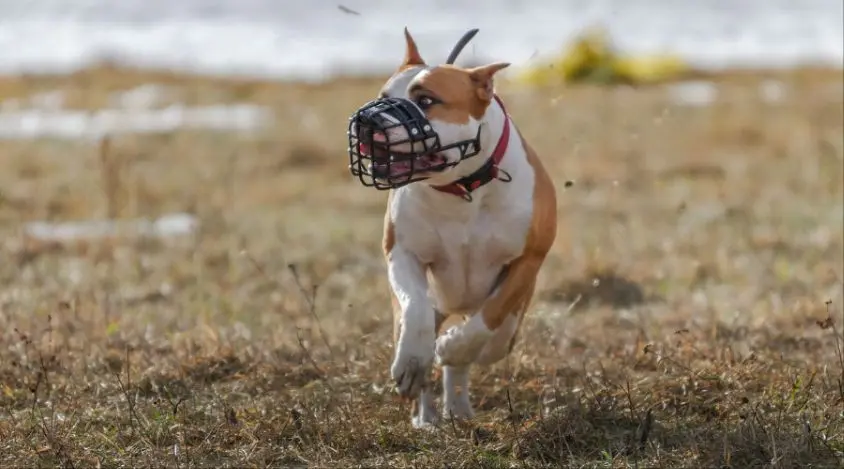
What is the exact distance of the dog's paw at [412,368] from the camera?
15.7 feet

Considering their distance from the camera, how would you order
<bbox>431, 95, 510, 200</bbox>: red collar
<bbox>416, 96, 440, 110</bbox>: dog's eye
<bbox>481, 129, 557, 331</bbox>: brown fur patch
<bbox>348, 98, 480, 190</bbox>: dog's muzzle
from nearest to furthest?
<bbox>348, 98, 480, 190</bbox>: dog's muzzle < <bbox>416, 96, 440, 110</bbox>: dog's eye < <bbox>431, 95, 510, 200</bbox>: red collar < <bbox>481, 129, 557, 331</bbox>: brown fur patch

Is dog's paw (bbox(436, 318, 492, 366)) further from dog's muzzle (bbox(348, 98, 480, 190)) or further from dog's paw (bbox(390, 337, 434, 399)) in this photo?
dog's muzzle (bbox(348, 98, 480, 190))

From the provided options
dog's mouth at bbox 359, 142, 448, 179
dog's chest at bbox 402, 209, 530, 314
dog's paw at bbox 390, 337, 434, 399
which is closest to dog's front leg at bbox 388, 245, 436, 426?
dog's paw at bbox 390, 337, 434, 399

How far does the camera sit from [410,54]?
5176 millimetres

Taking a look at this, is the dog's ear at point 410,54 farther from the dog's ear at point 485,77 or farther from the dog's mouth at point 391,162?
the dog's mouth at point 391,162

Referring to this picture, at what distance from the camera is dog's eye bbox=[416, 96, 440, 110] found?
4707 mm

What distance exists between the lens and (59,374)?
239 inches

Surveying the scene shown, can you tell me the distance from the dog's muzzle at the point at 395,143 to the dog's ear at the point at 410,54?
1.50ft

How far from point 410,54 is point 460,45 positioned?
10.1 inches

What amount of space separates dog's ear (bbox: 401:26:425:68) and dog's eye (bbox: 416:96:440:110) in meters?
0.41

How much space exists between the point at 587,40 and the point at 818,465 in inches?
872

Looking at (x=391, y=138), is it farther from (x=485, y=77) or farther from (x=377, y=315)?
(x=377, y=315)

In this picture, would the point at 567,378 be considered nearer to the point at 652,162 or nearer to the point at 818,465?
the point at 818,465

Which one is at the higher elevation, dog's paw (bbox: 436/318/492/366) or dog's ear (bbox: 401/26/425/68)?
dog's ear (bbox: 401/26/425/68)
